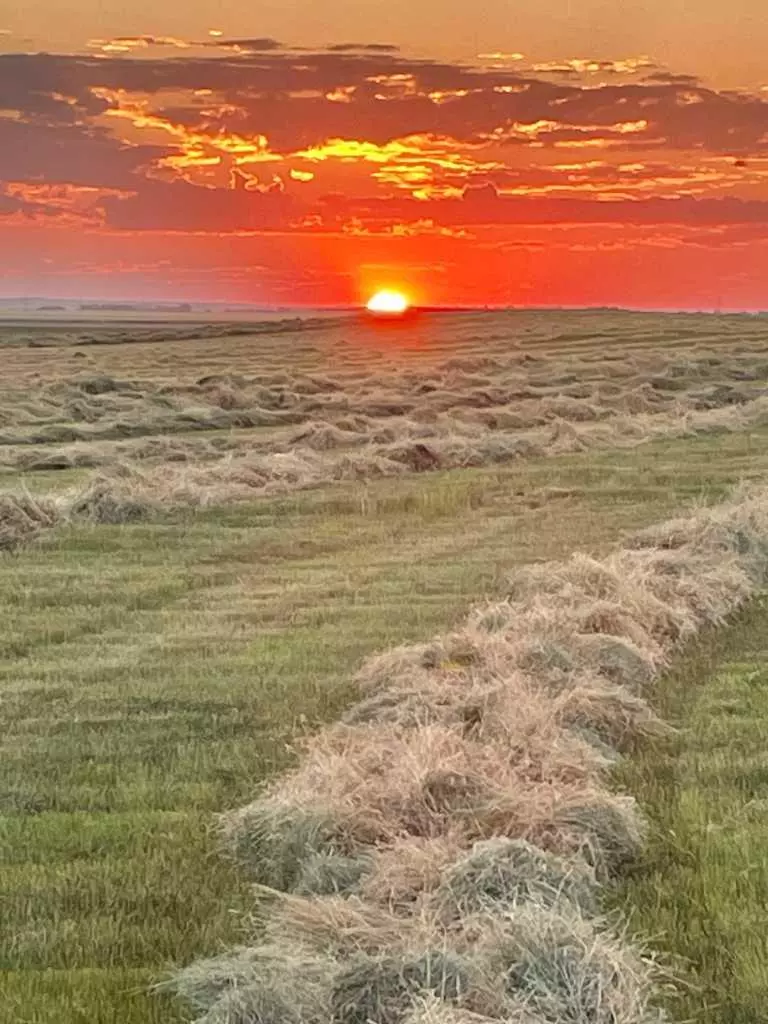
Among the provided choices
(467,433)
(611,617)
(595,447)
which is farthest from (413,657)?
(467,433)

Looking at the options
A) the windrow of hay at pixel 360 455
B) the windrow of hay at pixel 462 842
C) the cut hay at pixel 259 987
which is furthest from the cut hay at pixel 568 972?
the windrow of hay at pixel 360 455

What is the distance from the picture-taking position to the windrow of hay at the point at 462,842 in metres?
4.95

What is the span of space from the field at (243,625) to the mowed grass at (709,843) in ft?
0.06

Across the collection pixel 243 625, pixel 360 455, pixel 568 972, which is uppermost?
pixel 568 972

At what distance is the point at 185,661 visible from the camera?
1048 centimetres

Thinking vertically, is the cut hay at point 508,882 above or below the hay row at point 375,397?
above

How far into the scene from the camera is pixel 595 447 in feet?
81.2

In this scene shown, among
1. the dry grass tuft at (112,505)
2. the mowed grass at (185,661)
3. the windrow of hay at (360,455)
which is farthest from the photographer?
the windrow of hay at (360,455)

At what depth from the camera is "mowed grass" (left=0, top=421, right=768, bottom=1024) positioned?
5930 millimetres

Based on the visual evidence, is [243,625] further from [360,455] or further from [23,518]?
[360,455]

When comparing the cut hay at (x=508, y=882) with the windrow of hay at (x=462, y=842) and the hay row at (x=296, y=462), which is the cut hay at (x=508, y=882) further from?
the hay row at (x=296, y=462)

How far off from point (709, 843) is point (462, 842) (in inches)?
52.6

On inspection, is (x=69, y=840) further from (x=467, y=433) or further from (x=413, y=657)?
(x=467, y=433)

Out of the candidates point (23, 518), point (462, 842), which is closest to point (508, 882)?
point (462, 842)
